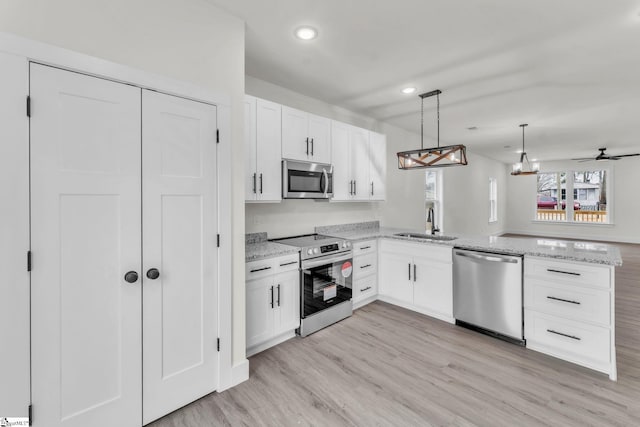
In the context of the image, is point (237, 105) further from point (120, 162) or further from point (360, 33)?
point (360, 33)

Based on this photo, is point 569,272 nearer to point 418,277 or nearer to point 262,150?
point 418,277

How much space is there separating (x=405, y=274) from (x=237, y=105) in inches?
108

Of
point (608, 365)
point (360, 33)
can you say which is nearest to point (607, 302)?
point (608, 365)

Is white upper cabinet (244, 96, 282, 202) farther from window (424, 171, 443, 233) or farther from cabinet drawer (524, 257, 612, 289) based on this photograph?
window (424, 171, 443, 233)

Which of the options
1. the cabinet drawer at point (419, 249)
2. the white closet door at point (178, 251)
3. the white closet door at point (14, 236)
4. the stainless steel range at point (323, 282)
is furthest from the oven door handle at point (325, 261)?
the white closet door at point (14, 236)

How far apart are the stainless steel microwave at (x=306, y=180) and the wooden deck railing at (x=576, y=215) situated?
10.5 m

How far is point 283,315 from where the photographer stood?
2809mm

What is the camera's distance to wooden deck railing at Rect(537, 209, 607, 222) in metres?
9.42

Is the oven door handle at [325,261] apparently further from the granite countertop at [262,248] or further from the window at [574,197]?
the window at [574,197]

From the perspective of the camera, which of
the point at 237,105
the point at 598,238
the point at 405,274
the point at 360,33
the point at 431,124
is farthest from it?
the point at 598,238

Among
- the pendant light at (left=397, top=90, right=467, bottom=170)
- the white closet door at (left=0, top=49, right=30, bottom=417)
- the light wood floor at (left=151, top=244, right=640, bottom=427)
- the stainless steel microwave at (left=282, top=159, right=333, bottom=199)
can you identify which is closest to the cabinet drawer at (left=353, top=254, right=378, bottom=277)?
the light wood floor at (left=151, top=244, right=640, bottom=427)

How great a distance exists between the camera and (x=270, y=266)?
268 cm

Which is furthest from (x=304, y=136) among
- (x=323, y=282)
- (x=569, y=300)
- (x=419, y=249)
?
(x=569, y=300)

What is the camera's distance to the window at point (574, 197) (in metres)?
9.36
